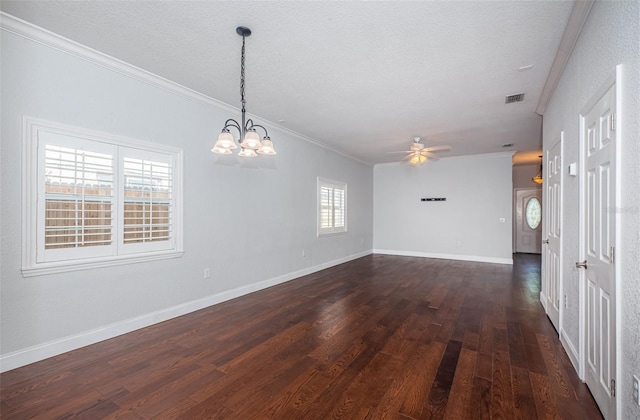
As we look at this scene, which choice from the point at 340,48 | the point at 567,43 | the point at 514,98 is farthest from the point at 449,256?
the point at 340,48

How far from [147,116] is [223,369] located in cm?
285

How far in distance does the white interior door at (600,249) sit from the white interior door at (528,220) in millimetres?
8481

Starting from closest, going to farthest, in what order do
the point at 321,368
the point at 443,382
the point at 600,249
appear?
the point at 600,249 → the point at 443,382 → the point at 321,368

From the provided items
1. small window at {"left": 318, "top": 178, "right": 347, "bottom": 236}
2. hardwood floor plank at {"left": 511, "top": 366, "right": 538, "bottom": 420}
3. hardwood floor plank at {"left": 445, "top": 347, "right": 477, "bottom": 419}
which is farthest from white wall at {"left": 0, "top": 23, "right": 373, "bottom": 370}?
hardwood floor plank at {"left": 511, "top": 366, "right": 538, "bottom": 420}

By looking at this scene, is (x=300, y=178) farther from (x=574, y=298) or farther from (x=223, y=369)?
(x=574, y=298)

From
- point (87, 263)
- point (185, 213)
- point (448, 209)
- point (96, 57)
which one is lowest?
point (87, 263)

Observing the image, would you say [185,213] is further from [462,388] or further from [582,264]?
[582,264]

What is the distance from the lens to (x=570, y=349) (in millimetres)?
2574

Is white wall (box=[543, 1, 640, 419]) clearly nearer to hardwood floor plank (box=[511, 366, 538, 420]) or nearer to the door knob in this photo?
hardwood floor plank (box=[511, 366, 538, 420])

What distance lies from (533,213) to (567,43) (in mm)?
8458

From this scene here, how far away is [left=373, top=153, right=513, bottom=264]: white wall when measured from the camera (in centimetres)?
730

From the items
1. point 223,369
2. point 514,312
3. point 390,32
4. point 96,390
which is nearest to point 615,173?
point 390,32

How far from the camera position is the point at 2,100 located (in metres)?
2.29

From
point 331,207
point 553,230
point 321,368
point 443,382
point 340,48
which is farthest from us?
point 331,207
